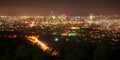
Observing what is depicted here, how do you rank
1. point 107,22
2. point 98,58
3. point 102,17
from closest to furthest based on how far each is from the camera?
1. point 98,58
2. point 107,22
3. point 102,17

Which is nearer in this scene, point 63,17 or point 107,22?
point 107,22

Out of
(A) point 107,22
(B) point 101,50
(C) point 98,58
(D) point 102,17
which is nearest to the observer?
(C) point 98,58

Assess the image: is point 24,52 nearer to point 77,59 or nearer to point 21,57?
point 21,57

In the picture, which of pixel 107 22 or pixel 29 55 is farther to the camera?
pixel 107 22

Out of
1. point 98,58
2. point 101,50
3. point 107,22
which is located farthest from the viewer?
point 107,22

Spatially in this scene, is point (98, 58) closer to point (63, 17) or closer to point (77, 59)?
point (77, 59)

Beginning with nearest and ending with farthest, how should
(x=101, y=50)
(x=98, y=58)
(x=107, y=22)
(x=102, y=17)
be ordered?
(x=98, y=58), (x=101, y=50), (x=107, y=22), (x=102, y=17)

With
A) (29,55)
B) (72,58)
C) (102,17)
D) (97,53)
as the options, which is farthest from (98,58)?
(102,17)

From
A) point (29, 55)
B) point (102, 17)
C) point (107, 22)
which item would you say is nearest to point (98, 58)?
point (29, 55)
